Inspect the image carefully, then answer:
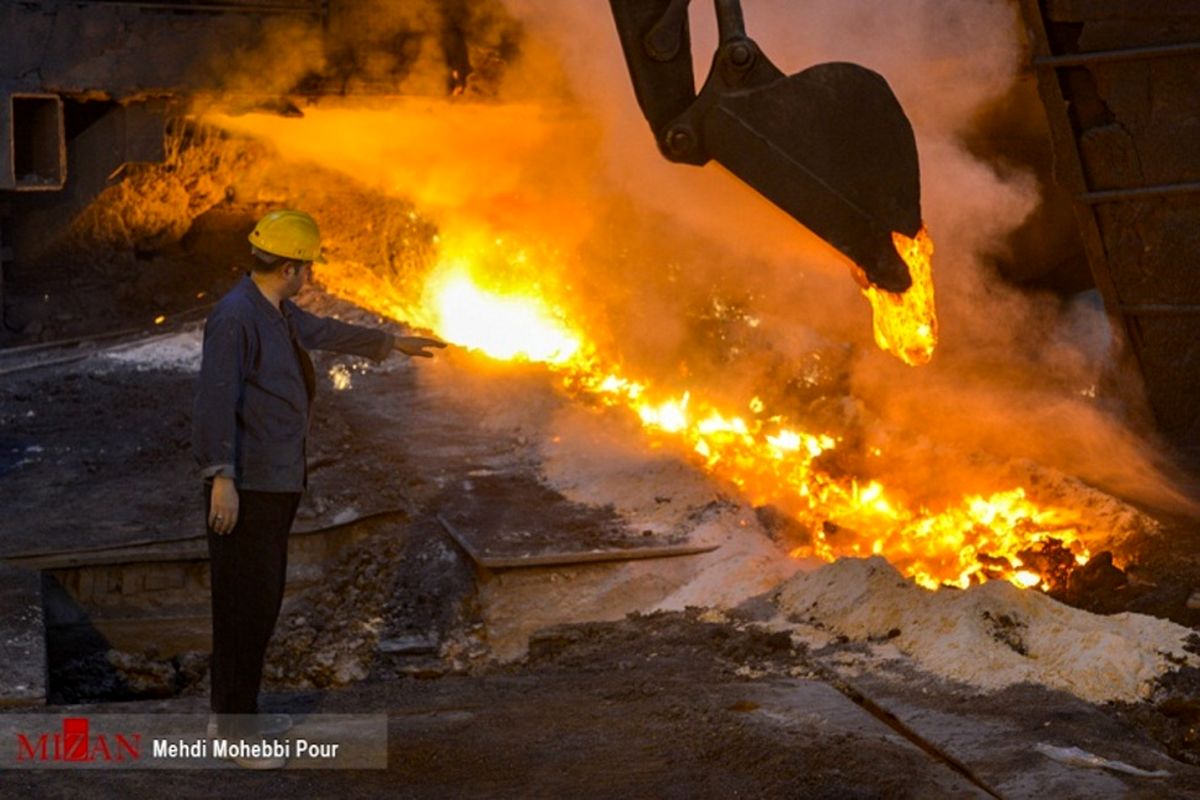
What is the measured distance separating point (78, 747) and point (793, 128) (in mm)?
3199

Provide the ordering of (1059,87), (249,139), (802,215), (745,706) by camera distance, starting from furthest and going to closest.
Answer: (249,139) → (1059,87) → (802,215) → (745,706)

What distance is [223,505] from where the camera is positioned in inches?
168

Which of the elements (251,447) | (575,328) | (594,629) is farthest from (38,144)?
(251,447)

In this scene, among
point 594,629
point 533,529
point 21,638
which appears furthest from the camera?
point 533,529

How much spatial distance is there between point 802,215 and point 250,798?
285cm

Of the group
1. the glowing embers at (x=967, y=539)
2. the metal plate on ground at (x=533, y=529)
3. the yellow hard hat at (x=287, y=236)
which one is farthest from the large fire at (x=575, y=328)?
the yellow hard hat at (x=287, y=236)

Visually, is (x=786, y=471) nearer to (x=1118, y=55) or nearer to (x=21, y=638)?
(x=1118, y=55)

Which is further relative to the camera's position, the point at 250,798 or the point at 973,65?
the point at 973,65

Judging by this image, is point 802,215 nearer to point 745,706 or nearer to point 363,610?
point 745,706

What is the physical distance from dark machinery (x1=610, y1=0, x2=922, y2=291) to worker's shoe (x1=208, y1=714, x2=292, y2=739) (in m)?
2.46

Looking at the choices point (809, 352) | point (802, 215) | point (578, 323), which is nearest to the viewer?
point (802, 215)

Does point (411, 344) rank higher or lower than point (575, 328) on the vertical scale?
lower

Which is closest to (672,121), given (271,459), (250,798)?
(271,459)

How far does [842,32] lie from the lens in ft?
30.5
